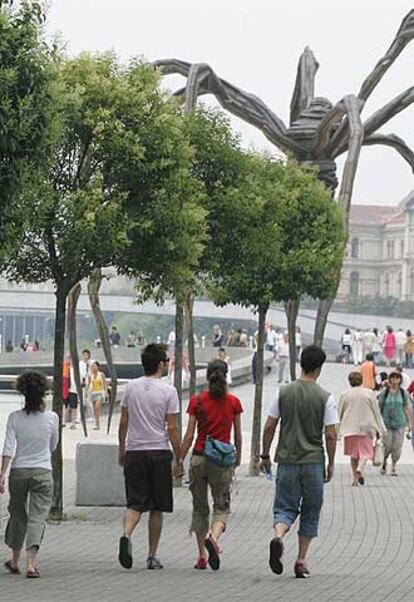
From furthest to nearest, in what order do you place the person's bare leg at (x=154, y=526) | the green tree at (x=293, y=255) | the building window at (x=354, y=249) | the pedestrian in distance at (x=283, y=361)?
the building window at (x=354, y=249)
the pedestrian in distance at (x=283, y=361)
the green tree at (x=293, y=255)
the person's bare leg at (x=154, y=526)

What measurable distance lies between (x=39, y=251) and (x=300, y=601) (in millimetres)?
6413

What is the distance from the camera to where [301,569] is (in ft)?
44.4

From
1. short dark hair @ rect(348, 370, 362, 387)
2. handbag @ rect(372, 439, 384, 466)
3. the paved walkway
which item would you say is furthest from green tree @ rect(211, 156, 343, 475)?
the paved walkway

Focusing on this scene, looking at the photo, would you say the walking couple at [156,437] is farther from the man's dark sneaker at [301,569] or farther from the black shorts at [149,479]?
the man's dark sneaker at [301,569]

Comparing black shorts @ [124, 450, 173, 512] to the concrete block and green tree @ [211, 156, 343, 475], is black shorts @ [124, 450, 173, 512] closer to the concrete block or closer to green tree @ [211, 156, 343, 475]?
the concrete block

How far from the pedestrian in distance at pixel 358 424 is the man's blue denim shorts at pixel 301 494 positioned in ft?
34.6

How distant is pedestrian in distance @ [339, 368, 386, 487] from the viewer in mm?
24078

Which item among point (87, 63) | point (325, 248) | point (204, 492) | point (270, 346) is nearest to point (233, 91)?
point (325, 248)

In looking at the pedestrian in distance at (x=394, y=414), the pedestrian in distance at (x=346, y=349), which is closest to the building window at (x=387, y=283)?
the pedestrian in distance at (x=346, y=349)

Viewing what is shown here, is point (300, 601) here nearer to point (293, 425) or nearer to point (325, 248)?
point (293, 425)

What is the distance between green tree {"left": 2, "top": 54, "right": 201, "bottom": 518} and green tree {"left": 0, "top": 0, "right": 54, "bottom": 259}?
7.53ft

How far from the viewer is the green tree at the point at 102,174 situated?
17.2 m

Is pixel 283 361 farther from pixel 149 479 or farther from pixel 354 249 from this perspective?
pixel 354 249

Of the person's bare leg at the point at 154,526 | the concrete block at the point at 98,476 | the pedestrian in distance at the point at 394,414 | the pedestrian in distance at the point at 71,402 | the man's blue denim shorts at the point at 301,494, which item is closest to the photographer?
the man's blue denim shorts at the point at 301,494
